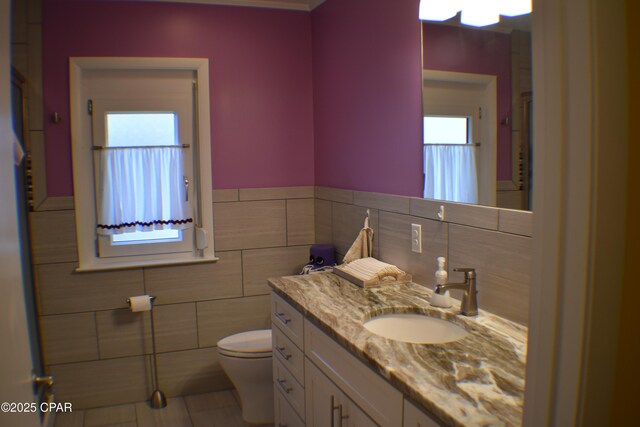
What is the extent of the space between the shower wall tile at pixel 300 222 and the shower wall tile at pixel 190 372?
0.93 m

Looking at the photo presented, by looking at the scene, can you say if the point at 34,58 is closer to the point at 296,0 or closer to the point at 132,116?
the point at 132,116

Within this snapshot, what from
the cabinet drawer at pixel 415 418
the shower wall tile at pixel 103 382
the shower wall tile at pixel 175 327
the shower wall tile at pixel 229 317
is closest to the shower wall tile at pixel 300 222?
the shower wall tile at pixel 229 317

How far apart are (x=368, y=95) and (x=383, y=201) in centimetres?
61

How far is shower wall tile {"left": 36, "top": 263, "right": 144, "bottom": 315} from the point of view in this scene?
3.20 m

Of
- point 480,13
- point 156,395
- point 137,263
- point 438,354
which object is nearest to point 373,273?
point 438,354

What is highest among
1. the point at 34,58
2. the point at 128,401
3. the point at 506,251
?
the point at 34,58

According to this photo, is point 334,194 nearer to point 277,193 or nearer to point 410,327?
point 277,193

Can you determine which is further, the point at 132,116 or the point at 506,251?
the point at 132,116

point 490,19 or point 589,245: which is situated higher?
point 490,19

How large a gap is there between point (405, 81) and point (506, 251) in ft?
3.40

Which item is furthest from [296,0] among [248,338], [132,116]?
[248,338]

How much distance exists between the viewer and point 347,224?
317 centimetres

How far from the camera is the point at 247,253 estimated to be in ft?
11.7

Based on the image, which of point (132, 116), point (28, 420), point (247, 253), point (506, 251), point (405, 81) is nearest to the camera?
point (28, 420)
